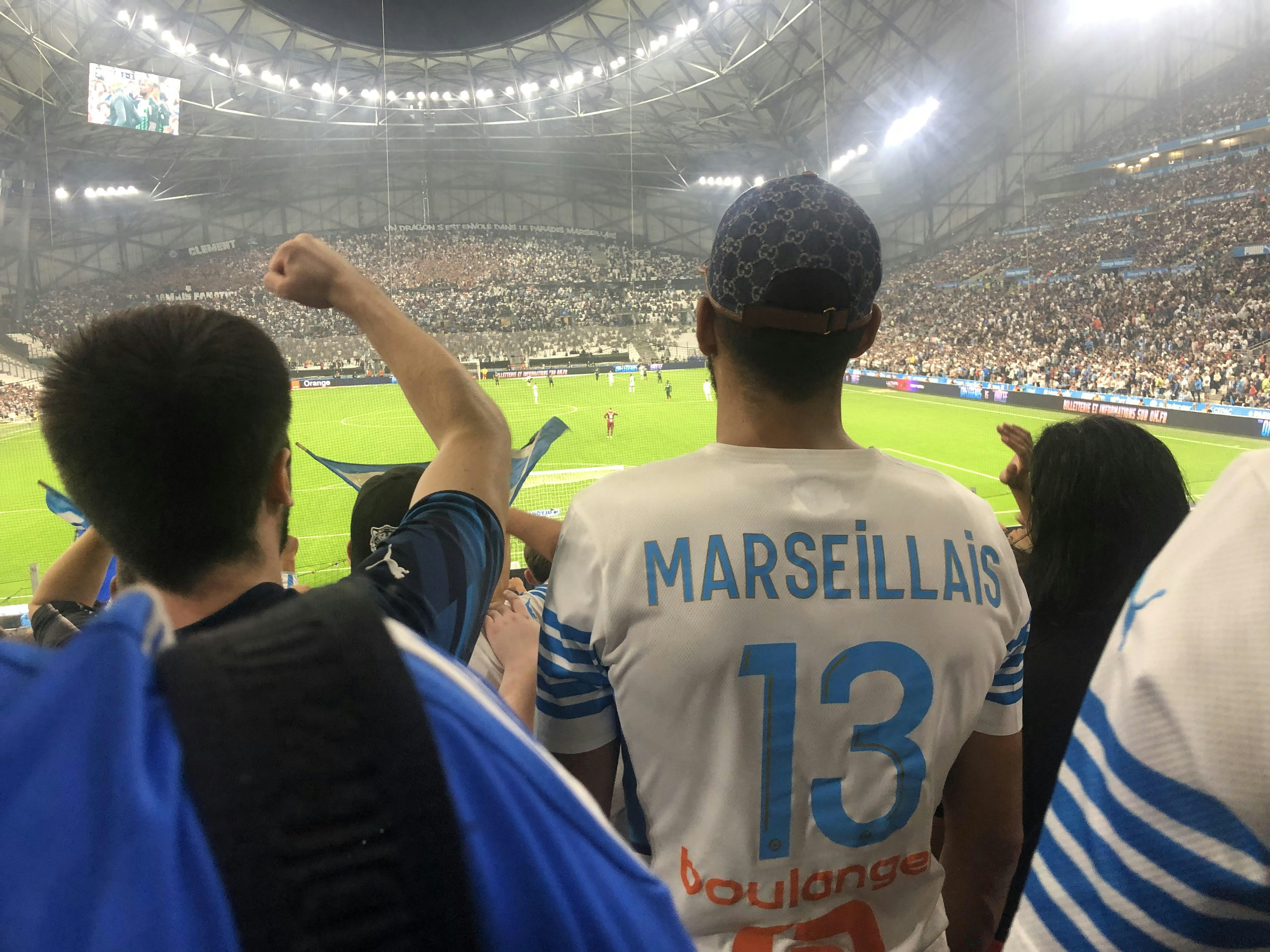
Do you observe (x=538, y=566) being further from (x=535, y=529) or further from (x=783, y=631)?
(x=783, y=631)

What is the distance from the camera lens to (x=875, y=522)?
3.41ft

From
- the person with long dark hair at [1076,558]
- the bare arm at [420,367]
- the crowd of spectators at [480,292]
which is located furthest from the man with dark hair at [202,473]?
the crowd of spectators at [480,292]

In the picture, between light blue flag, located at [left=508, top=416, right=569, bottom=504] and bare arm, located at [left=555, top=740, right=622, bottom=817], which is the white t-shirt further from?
light blue flag, located at [left=508, top=416, right=569, bottom=504]

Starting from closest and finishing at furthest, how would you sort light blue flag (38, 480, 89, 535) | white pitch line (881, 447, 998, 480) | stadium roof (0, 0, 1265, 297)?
light blue flag (38, 480, 89, 535)
stadium roof (0, 0, 1265, 297)
white pitch line (881, 447, 998, 480)

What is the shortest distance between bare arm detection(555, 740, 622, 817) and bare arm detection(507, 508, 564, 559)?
686 millimetres

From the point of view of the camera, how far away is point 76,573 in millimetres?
1529

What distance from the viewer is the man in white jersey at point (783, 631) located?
999 millimetres

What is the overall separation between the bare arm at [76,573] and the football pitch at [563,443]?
512cm

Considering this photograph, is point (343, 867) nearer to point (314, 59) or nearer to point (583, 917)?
point (583, 917)

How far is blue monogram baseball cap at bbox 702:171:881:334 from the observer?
1050mm

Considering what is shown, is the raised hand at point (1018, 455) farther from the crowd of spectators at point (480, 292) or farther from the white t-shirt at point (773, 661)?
the crowd of spectators at point (480, 292)

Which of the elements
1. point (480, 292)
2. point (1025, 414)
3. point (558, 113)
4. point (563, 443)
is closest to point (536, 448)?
point (563, 443)

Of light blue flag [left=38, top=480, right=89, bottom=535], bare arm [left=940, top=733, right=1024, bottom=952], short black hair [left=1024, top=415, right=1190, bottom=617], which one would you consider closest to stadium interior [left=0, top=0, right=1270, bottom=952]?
light blue flag [left=38, top=480, right=89, bottom=535]

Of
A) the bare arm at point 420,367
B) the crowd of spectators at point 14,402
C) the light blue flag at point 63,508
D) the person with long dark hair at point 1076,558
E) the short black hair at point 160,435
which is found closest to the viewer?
the short black hair at point 160,435
